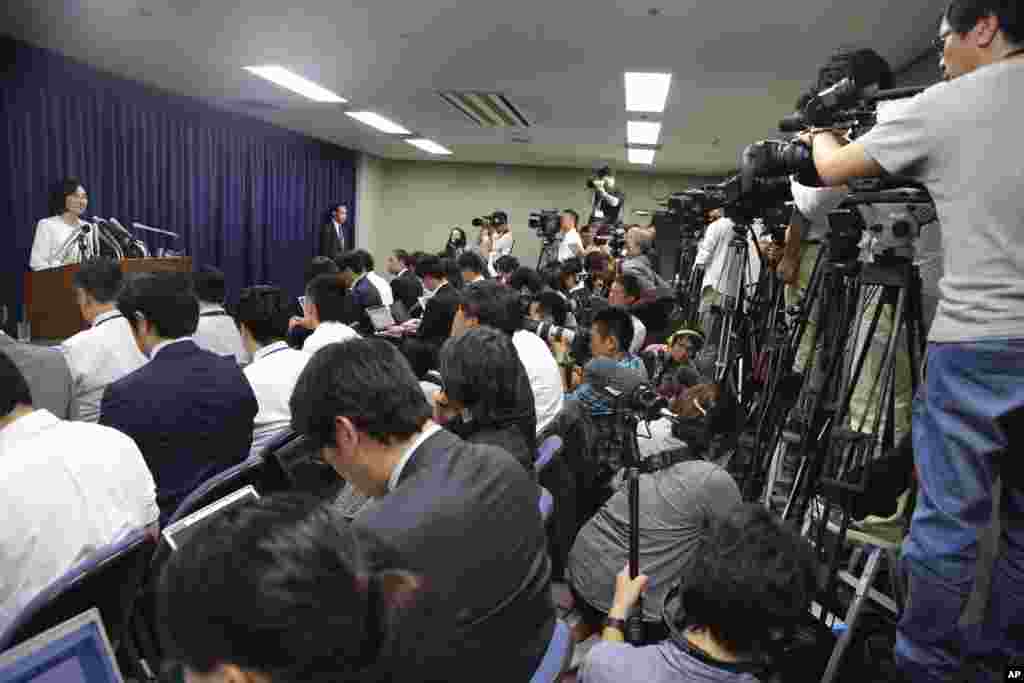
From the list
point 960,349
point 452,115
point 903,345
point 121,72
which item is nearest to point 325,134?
point 452,115

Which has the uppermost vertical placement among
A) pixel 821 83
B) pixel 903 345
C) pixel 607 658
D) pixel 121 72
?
pixel 121 72

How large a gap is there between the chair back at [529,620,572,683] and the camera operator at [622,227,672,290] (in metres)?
3.82

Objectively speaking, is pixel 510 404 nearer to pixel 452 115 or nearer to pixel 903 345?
pixel 903 345

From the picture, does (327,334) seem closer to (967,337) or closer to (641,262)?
(967,337)

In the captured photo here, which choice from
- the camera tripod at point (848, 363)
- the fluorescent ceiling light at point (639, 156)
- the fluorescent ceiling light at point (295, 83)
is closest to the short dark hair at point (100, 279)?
the camera tripod at point (848, 363)

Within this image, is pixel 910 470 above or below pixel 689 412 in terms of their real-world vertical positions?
above

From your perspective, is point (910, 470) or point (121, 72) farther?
point (121, 72)

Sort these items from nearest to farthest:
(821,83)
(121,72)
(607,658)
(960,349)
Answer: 1. (960,349)
2. (607,658)
3. (821,83)
4. (121,72)

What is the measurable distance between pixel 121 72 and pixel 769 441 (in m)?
6.63

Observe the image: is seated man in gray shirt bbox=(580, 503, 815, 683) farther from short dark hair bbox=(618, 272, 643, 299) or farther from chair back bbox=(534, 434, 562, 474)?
short dark hair bbox=(618, 272, 643, 299)

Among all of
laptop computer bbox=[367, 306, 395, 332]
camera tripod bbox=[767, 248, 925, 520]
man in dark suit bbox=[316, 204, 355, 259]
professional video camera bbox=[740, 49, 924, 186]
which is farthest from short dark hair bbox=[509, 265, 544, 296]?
man in dark suit bbox=[316, 204, 355, 259]

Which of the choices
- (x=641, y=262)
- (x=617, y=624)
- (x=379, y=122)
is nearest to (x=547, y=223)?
(x=641, y=262)

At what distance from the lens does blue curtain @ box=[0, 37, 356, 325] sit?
5.59 m

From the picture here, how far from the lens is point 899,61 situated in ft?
15.0
